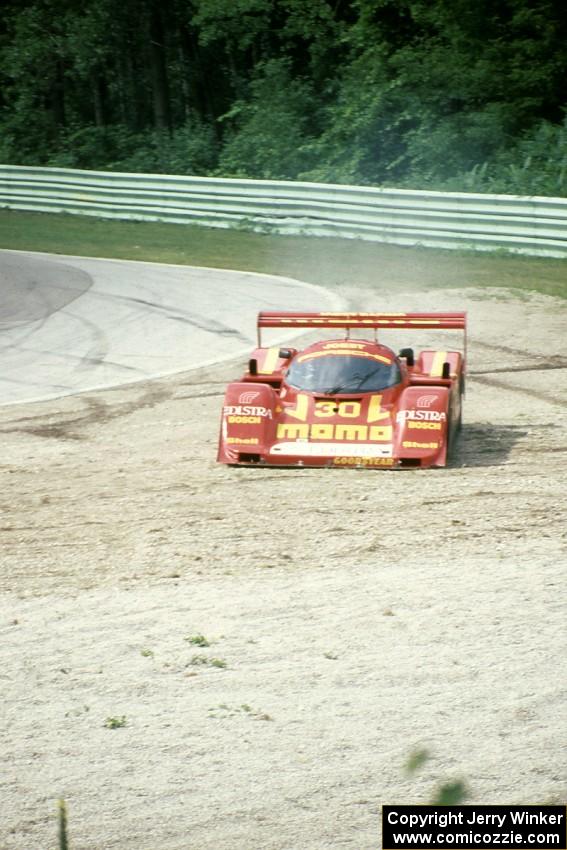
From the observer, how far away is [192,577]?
893 centimetres

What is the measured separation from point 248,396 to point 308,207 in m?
15.5

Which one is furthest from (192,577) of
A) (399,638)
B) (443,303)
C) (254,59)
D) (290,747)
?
(254,59)

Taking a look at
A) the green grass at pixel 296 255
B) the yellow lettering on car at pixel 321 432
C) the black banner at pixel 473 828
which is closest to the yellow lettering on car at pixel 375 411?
the yellow lettering on car at pixel 321 432

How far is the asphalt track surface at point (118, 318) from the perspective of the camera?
54.2ft

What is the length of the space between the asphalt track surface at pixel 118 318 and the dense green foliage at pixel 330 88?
27.2 ft

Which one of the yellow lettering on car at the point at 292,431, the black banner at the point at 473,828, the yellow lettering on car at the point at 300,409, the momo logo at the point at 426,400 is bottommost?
the yellow lettering on car at the point at 292,431

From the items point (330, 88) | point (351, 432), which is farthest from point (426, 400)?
point (330, 88)

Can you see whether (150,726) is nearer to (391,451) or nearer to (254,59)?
(391,451)

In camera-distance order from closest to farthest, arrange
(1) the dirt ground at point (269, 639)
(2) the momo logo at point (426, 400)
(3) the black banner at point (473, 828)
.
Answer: (3) the black banner at point (473, 828)
(1) the dirt ground at point (269, 639)
(2) the momo logo at point (426, 400)

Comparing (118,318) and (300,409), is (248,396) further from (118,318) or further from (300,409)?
(118,318)

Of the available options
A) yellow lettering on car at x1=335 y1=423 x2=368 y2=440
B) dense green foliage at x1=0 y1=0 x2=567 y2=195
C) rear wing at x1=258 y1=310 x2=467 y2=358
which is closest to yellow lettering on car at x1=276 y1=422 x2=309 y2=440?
yellow lettering on car at x1=335 y1=423 x2=368 y2=440

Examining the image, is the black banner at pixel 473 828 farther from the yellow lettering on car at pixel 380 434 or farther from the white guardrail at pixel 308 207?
the white guardrail at pixel 308 207

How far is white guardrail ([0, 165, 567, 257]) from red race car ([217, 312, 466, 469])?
36.9 ft

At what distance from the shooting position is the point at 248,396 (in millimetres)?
12078
